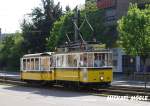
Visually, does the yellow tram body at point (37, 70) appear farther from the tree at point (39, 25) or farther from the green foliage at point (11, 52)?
the green foliage at point (11, 52)

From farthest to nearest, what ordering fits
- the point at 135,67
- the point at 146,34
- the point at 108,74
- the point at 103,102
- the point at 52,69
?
the point at 135,67 → the point at 146,34 → the point at 52,69 → the point at 108,74 → the point at 103,102

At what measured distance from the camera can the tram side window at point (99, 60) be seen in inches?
1178

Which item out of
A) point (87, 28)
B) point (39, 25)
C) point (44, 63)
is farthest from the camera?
point (39, 25)

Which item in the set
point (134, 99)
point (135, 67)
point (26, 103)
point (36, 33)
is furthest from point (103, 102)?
point (36, 33)

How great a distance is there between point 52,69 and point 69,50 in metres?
2.85

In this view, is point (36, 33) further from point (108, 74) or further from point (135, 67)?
point (108, 74)

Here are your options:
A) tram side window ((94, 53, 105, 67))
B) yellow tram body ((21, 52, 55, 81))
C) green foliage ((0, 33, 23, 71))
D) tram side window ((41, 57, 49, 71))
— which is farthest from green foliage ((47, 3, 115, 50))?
tram side window ((94, 53, 105, 67))

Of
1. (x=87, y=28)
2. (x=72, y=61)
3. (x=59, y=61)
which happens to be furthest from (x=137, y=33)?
(x=72, y=61)

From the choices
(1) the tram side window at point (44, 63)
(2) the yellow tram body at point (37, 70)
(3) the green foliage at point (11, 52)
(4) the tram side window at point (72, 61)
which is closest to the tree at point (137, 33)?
(2) the yellow tram body at point (37, 70)

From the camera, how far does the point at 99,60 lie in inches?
1186

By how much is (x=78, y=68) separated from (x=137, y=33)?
2177 centimetres

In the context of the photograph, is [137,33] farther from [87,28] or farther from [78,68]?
[78,68]

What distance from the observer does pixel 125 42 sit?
51.9 metres

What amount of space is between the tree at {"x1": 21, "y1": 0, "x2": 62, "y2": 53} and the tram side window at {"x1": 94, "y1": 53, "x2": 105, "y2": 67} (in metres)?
51.6
